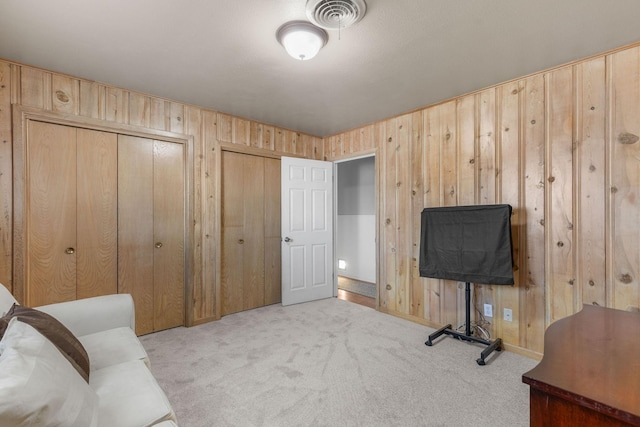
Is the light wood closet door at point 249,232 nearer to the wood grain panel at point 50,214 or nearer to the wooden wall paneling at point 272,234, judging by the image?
the wooden wall paneling at point 272,234

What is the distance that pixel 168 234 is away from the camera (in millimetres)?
3254

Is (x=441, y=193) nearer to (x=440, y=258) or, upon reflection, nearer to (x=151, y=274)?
(x=440, y=258)

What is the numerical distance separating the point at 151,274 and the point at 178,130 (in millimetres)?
1591

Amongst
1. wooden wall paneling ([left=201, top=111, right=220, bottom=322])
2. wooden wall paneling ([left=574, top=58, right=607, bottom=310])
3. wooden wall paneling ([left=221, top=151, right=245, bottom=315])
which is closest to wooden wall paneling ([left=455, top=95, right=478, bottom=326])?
wooden wall paneling ([left=574, top=58, right=607, bottom=310])

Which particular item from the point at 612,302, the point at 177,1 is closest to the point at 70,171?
the point at 177,1

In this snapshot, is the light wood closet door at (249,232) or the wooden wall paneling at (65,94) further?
the light wood closet door at (249,232)

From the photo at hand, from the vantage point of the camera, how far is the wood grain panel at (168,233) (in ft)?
10.4

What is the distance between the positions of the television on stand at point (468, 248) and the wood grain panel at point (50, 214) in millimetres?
3341

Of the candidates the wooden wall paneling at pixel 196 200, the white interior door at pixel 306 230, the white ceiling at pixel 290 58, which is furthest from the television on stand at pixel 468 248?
the wooden wall paneling at pixel 196 200

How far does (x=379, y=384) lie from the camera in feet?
7.11

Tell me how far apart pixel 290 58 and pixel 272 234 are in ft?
7.96

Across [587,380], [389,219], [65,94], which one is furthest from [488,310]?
[65,94]

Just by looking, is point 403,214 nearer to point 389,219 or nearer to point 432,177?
point 389,219

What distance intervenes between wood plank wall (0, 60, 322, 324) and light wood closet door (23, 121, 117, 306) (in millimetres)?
148
